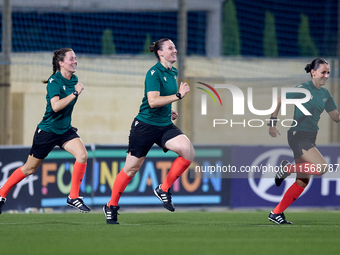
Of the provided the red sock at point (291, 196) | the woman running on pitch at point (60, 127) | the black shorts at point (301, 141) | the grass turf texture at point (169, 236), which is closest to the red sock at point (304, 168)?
the black shorts at point (301, 141)

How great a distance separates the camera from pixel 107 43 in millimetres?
20906

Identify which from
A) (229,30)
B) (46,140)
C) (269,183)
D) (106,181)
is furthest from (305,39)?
(46,140)

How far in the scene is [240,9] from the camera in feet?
79.4

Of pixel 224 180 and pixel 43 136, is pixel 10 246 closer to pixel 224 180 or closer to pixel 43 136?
pixel 43 136

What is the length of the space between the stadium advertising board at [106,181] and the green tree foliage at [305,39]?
1386 cm

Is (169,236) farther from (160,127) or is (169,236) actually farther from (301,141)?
(301,141)

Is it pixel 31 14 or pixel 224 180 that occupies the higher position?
pixel 31 14

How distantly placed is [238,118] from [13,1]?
7.03 meters

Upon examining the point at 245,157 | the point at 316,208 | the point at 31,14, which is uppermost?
the point at 31,14

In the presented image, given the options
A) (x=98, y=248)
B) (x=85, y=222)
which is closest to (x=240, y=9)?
(x=85, y=222)

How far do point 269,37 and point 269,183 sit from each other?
13.5 m

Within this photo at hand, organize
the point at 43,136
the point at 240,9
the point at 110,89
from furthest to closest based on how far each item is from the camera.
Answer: the point at 240,9 < the point at 110,89 < the point at 43,136

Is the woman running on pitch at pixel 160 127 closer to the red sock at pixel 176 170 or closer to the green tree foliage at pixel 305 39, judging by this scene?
the red sock at pixel 176 170

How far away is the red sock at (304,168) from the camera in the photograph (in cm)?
753
